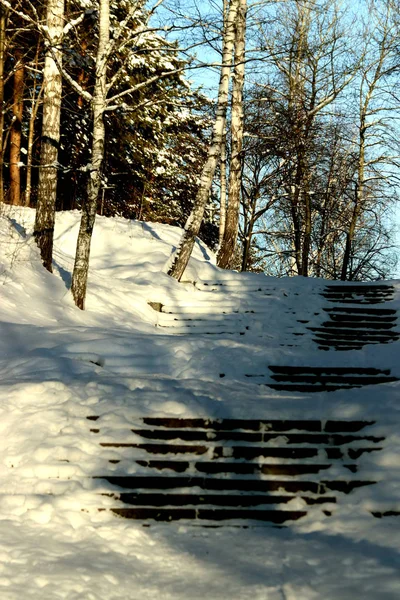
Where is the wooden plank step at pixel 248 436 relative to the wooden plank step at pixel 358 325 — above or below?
below

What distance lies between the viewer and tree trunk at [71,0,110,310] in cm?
1037

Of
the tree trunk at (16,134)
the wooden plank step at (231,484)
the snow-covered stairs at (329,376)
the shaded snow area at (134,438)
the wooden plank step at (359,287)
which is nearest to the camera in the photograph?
the shaded snow area at (134,438)

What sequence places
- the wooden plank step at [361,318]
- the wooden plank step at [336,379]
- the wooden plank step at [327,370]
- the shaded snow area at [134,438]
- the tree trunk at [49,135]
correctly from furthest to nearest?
the wooden plank step at [361,318] → the tree trunk at [49,135] → the wooden plank step at [327,370] → the wooden plank step at [336,379] → the shaded snow area at [134,438]

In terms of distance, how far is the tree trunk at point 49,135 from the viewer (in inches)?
423

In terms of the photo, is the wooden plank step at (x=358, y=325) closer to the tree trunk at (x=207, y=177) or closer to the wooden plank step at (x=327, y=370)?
the wooden plank step at (x=327, y=370)

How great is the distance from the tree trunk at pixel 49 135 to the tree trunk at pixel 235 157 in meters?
5.21

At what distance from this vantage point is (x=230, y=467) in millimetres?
5602

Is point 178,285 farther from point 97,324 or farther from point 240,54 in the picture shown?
point 240,54

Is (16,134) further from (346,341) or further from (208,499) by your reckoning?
(208,499)

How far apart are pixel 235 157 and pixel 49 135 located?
5.51m

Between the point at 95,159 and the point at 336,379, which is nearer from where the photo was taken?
the point at 336,379

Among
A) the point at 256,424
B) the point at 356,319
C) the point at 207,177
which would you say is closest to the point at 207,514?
the point at 256,424

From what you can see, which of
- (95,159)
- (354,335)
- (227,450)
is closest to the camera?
(227,450)

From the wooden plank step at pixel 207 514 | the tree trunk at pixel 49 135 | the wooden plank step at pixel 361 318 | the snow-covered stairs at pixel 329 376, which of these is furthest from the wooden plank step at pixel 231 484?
the tree trunk at pixel 49 135
